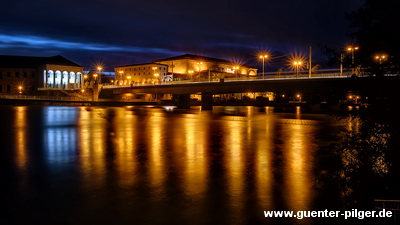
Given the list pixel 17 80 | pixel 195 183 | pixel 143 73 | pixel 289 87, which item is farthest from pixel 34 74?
pixel 195 183

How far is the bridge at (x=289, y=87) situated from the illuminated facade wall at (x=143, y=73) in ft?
124

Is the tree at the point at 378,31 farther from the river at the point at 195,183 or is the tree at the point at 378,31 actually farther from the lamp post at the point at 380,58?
the river at the point at 195,183

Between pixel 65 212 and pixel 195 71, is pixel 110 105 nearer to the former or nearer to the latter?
pixel 195 71

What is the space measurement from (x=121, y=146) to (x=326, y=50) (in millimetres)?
13385

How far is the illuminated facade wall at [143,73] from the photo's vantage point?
14550 centimetres

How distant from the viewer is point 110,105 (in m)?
93.9

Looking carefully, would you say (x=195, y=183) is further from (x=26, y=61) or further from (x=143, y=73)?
(x=143, y=73)

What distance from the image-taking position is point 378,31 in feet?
31.0

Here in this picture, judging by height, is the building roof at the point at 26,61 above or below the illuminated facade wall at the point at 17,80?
above

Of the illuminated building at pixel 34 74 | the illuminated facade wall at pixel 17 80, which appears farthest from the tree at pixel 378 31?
the illuminated facade wall at pixel 17 80

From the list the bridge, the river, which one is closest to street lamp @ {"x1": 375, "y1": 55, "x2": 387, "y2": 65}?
the bridge

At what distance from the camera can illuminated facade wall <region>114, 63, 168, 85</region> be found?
477 ft

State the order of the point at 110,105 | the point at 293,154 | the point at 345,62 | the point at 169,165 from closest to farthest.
A: the point at 345,62 < the point at 169,165 < the point at 293,154 < the point at 110,105

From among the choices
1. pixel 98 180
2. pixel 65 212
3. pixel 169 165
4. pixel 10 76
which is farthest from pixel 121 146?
pixel 10 76
